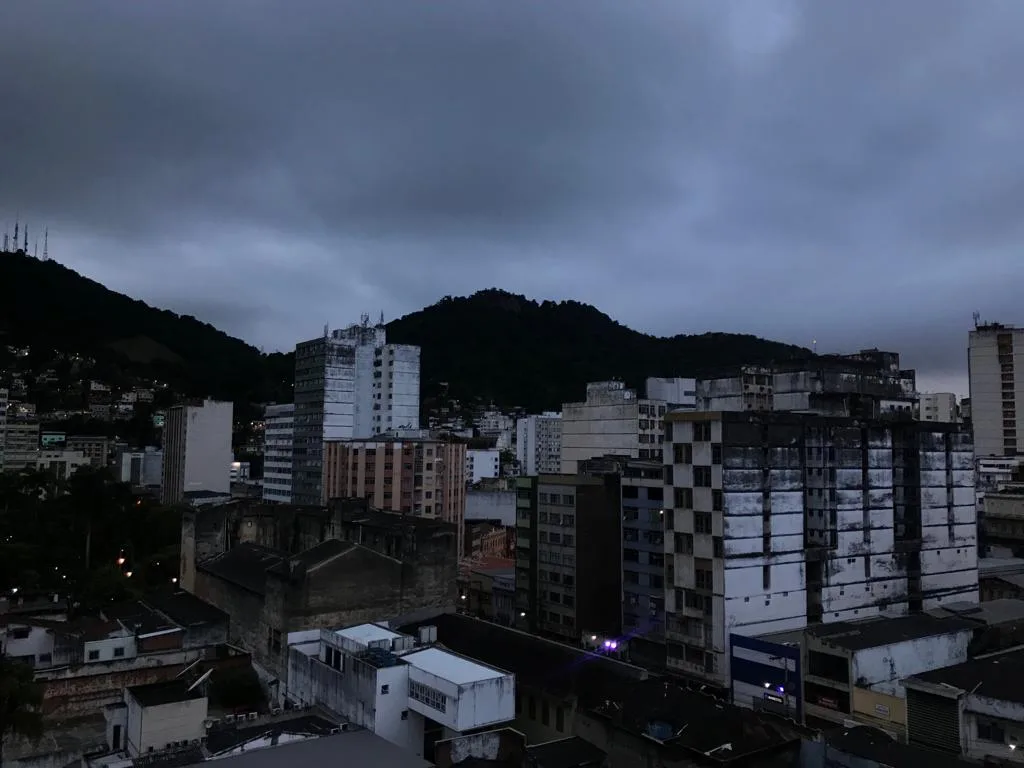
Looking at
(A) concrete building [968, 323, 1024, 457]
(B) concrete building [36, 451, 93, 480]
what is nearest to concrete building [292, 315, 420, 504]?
(B) concrete building [36, 451, 93, 480]

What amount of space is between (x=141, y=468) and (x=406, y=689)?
101840 millimetres

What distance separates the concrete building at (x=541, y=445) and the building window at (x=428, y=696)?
91468 mm

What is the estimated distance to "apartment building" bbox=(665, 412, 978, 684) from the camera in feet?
123

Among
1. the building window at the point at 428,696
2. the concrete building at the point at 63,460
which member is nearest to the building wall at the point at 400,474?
the building window at the point at 428,696

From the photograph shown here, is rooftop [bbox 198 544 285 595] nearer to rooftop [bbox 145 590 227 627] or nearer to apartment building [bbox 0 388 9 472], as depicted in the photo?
rooftop [bbox 145 590 227 627]

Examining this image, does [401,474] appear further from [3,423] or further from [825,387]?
[3,423]

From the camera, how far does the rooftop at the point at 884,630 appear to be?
107 feet

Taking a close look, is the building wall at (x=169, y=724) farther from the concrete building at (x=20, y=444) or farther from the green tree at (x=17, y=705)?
the concrete building at (x=20, y=444)

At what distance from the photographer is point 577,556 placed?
47.6 metres

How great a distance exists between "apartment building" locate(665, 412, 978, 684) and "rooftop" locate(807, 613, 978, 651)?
11.8 ft

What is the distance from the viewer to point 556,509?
48938 millimetres

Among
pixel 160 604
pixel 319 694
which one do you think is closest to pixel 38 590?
pixel 160 604

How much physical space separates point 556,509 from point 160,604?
25286 mm

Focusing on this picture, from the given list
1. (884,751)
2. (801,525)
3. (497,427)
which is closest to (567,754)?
(884,751)
